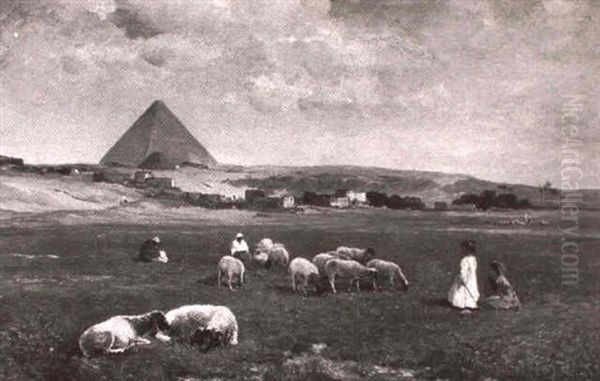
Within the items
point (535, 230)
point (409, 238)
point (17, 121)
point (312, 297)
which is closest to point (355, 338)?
point (312, 297)

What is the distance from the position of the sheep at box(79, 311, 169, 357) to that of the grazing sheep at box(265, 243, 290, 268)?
247 cm

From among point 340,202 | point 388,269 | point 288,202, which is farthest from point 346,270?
point 288,202

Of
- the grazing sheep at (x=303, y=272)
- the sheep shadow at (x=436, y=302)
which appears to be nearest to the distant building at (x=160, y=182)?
the grazing sheep at (x=303, y=272)

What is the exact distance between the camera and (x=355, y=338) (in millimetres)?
6539

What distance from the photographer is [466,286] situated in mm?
7176

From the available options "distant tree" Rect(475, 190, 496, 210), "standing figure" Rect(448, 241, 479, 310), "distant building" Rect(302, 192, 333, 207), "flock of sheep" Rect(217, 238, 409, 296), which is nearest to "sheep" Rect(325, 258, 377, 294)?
"flock of sheep" Rect(217, 238, 409, 296)

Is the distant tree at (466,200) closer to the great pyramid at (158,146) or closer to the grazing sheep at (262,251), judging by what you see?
the grazing sheep at (262,251)

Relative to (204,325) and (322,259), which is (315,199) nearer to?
(322,259)

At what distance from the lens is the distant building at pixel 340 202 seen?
27.6 feet

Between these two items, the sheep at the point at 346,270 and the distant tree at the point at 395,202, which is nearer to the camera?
the sheep at the point at 346,270

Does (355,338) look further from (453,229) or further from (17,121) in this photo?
(17,121)

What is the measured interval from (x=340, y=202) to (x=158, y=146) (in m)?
6.13

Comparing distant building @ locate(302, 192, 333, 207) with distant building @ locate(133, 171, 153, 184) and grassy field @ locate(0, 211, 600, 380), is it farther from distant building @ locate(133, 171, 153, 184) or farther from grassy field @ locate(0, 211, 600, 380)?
distant building @ locate(133, 171, 153, 184)

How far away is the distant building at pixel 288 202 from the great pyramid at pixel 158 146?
1.10 meters
